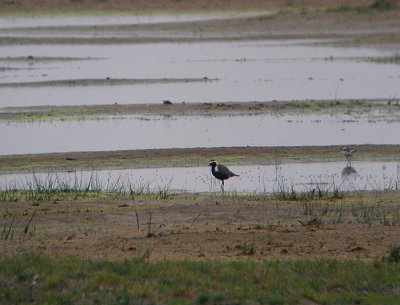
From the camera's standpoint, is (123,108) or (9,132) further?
(123,108)

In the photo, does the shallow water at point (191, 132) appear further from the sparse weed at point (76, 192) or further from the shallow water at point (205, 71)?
the sparse weed at point (76, 192)

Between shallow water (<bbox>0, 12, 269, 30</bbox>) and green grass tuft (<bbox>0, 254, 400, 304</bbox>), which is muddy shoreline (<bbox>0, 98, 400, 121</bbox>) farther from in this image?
shallow water (<bbox>0, 12, 269, 30</bbox>)

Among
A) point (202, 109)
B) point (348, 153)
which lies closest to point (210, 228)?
point (348, 153)

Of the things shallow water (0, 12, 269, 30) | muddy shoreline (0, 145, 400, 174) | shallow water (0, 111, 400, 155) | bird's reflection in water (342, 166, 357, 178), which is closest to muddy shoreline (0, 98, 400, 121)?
shallow water (0, 111, 400, 155)

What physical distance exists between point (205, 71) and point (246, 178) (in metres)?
18.3

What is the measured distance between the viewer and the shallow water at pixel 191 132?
23.1m

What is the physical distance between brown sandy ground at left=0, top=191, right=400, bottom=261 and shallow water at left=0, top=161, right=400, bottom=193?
7.15 ft

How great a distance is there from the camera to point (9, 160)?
21.3 metres

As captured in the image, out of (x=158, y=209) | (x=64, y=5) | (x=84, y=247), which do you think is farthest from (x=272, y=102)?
(x=64, y=5)

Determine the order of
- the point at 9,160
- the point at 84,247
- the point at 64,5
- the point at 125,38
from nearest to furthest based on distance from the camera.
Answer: the point at 84,247 → the point at 9,160 → the point at 125,38 → the point at 64,5

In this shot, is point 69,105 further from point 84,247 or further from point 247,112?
point 84,247

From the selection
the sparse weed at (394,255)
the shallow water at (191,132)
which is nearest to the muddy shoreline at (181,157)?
the shallow water at (191,132)

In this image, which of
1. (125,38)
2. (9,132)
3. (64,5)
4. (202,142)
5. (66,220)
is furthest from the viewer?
(64,5)

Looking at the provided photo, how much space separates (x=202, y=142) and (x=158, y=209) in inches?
346
